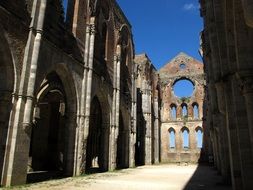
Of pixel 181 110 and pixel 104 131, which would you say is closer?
pixel 104 131

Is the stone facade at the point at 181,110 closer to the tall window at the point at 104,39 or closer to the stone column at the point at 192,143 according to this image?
the stone column at the point at 192,143

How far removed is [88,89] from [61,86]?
2.16 meters

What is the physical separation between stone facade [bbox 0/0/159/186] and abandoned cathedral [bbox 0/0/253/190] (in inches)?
1.6

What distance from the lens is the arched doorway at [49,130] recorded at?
17.7m

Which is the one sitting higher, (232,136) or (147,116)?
(147,116)

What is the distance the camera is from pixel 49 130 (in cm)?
1992

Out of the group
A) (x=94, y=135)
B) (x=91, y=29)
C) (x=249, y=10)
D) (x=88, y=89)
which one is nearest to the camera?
(x=249, y=10)

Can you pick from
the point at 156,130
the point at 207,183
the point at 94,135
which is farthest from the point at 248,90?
the point at 156,130

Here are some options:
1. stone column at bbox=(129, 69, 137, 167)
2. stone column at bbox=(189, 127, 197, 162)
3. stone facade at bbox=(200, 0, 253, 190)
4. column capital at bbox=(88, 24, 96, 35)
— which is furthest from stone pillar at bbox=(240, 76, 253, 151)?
stone column at bbox=(189, 127, 197, 162)

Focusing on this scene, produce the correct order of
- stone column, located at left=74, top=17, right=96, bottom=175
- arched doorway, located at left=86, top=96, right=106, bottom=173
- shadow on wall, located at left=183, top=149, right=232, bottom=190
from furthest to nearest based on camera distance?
→ arched doorway, located at left=86, top=96, right=106, bottom=173
stone column, located at left=74, top=17, right=96, bottom=175
shadow on wall, located at left=183, top=149, right=232, bottom=190

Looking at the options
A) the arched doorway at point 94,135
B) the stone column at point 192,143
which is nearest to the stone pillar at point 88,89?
the arched doorway at point 94,135

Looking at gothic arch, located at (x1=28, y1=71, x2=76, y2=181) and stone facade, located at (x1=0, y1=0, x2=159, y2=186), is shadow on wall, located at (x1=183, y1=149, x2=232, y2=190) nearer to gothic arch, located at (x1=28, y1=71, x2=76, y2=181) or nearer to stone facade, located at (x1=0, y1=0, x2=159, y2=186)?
stone facade, located at (x1=0, y1=0, x2=159, y2=186)

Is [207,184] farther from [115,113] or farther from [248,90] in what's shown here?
[115,113]

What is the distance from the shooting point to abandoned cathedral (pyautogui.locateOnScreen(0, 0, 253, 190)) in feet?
24.6
